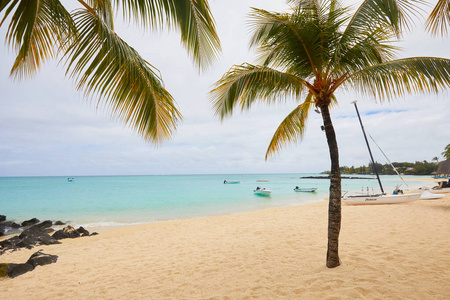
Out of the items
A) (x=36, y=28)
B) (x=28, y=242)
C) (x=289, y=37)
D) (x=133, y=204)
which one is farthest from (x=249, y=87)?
(x=133, y=204)

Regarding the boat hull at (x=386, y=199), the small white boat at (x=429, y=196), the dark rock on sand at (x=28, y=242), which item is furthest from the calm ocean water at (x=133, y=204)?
the small white boat at (x=429, y=196)

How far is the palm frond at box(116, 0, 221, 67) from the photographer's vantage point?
2.30 metres

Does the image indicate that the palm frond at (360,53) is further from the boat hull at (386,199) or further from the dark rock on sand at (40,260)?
the boat hull at (386,199)

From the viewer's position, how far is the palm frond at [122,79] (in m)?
2.67

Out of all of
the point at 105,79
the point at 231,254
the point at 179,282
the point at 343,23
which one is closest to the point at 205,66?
the point at 105,79

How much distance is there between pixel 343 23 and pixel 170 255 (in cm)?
622

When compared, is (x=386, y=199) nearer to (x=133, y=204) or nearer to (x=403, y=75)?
(x=403, y=75)

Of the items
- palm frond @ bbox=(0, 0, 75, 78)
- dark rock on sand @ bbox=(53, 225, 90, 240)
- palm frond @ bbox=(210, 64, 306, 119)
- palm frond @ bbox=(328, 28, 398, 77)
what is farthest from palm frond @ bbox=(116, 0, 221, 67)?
dark rock on sand @ bbox=(53, 225, 90, 240)

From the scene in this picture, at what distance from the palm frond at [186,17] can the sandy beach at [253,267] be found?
3.47m

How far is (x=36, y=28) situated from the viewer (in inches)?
109

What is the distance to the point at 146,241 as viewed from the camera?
7.61 metres

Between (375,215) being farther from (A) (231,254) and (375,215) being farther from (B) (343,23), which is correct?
(B) (343,23)

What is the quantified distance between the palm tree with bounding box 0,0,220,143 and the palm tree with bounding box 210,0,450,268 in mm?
1396

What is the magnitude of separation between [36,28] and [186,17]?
6.35 feet
